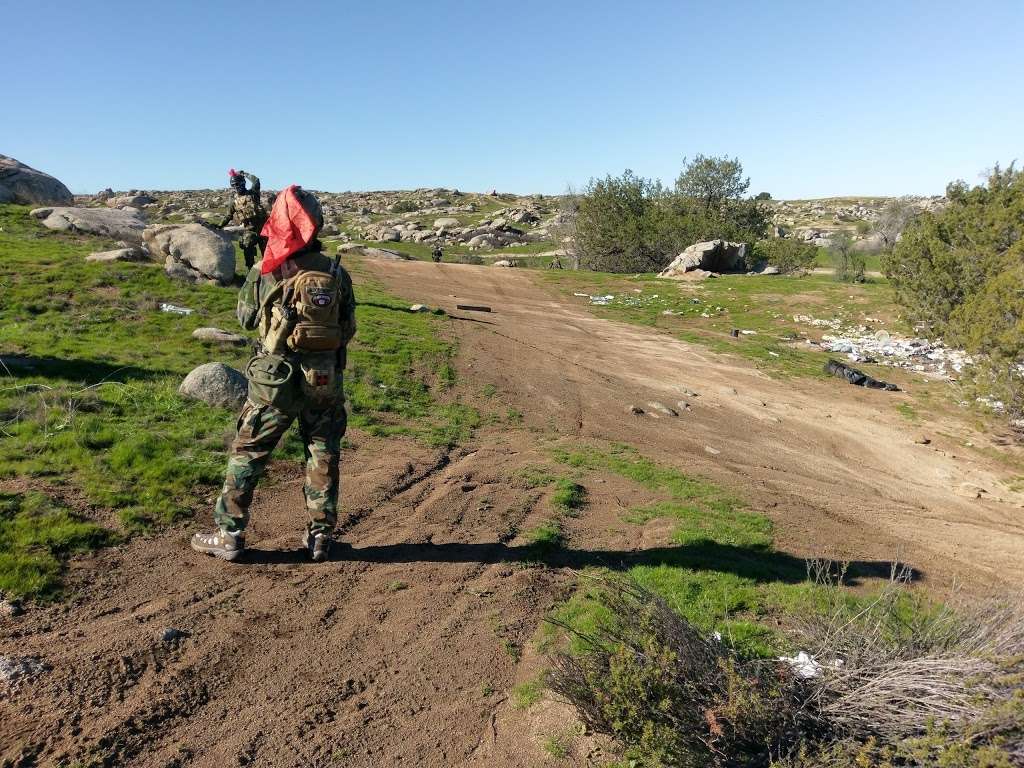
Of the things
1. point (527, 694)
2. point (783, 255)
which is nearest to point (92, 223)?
point (527, 694)

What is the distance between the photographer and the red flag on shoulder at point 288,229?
205 inches

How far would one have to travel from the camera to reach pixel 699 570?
6.29 metres

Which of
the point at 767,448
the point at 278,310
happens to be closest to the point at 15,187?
the point at 278,310

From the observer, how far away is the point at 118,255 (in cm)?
1716

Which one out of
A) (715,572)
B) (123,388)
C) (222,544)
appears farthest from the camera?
(123,388)

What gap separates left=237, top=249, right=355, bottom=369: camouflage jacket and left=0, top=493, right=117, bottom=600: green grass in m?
2.40

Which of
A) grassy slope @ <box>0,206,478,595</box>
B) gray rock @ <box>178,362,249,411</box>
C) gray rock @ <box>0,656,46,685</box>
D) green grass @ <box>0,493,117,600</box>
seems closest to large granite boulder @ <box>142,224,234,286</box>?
grassy slope @ <box>0,206,478,595</box>

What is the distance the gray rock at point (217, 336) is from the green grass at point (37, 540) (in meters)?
6.86

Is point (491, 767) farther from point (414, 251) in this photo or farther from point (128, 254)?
point (414, 251)

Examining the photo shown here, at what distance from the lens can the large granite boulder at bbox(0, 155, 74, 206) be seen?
87.6 ft

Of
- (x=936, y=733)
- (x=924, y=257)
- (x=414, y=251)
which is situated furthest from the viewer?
(x=414, y=251)

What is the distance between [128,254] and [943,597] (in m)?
19.9

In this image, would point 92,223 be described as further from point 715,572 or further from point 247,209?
point 715,572

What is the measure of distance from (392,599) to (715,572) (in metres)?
3.31
